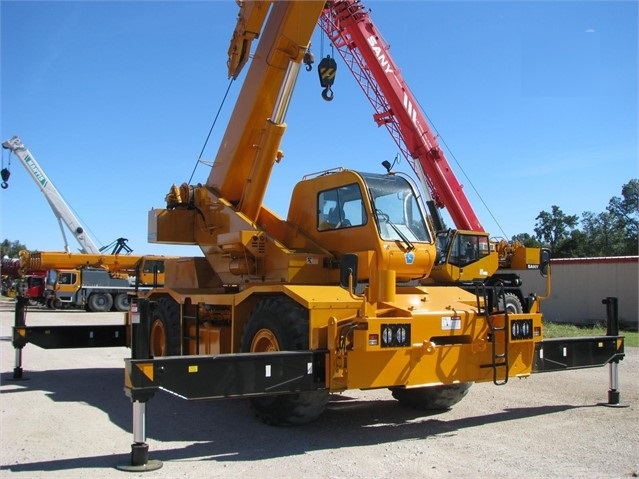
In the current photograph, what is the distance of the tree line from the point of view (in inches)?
2018

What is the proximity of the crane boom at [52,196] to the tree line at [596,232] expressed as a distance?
30.0 m

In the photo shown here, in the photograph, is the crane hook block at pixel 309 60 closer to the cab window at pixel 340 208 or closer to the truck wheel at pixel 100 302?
the cab window at pixel 340 208

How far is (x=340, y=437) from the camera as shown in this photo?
6840mm

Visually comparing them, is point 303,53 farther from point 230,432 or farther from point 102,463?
point 102,463

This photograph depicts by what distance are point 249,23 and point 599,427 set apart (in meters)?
7.32

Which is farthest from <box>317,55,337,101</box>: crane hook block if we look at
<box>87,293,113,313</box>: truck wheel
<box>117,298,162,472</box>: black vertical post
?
<box>87,293,113,313</box>: truck wheel

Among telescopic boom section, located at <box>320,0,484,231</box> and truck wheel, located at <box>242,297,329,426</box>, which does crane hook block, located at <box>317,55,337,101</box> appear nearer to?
truck wheel, located at <box>242,297,329,426</box>

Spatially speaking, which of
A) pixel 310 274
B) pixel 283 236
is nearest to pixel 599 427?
pixel 310 274

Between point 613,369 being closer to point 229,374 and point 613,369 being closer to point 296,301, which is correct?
point 296,301

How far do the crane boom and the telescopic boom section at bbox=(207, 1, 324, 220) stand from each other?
3064cm

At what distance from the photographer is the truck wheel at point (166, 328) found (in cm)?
967

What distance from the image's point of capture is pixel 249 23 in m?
9.77

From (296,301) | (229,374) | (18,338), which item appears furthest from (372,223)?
(18,338)

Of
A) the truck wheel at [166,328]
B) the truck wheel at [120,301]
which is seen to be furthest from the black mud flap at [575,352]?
the truck wheel at [120,301]
